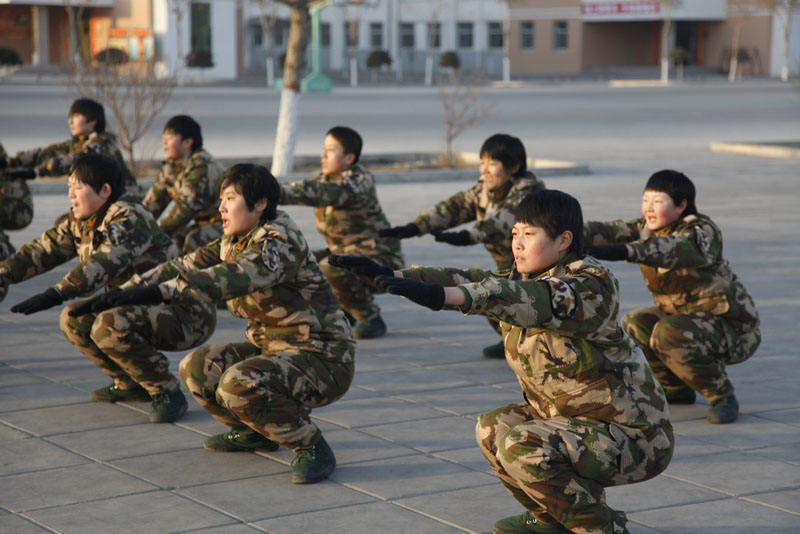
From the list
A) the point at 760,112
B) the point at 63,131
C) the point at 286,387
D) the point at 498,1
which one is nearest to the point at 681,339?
the point at 286,387

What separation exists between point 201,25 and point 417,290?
51.5 m

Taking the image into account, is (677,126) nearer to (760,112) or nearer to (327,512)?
(760,112)

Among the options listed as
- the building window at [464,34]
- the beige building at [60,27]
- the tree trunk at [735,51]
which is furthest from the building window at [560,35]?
the beige building at [60,27]

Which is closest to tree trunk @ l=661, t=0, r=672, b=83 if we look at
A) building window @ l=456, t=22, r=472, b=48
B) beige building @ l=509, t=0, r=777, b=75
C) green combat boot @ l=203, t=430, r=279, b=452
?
beige building @ l=509, t=0, r=777, b=75

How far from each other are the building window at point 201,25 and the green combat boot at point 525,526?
50.2m

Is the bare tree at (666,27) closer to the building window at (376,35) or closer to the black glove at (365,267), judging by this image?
the building window at (376,35)

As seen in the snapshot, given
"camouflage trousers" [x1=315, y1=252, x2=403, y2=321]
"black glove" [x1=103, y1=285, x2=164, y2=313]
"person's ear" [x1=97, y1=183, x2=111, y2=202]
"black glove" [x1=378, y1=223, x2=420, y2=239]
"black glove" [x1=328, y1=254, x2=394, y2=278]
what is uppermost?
"person's ear" [x1=97, y1=183, x2=111, y2=202]

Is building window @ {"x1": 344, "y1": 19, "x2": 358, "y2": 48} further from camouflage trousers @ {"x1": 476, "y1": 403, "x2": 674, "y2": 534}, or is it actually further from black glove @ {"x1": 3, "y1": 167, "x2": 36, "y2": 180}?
camouflage trousers @ {"x1": 476, "y1": 403, "x2": 674, "y2": 534}

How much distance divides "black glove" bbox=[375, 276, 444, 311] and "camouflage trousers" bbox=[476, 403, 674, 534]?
636 mm

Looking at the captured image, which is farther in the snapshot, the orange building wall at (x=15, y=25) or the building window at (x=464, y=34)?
the building window at (x=464, y=34)

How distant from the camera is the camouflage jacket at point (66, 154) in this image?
908cm

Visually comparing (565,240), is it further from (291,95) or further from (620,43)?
(620,43)

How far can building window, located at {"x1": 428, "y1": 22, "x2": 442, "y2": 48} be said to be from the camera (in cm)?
6035

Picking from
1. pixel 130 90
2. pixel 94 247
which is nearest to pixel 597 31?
pixel 130 90
